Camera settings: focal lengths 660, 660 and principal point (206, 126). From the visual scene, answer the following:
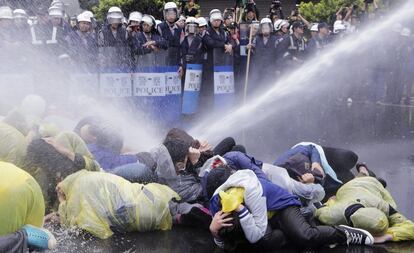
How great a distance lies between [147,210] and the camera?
19.3ft

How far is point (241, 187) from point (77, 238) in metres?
1.50

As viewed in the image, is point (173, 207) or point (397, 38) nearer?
point (173, 207)

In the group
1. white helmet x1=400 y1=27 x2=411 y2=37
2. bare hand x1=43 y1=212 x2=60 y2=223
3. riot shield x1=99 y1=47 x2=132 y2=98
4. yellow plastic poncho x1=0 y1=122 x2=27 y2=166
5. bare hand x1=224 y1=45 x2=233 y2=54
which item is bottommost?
bare hand x1=43 y1=212 x2=60 y2=223

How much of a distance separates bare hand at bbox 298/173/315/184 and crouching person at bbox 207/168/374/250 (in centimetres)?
65

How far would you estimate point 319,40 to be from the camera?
1541 centimetres

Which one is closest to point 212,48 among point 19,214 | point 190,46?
point 190,46

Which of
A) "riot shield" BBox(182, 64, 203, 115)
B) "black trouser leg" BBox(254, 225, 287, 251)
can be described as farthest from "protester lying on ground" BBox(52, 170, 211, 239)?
"riot shield" BBox(182, 64, 203, 115)

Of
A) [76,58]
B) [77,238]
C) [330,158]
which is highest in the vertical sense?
[76,58]

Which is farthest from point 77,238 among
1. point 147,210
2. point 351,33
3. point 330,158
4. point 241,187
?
point 351,33

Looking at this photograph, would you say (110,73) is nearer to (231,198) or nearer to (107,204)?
(107,204)

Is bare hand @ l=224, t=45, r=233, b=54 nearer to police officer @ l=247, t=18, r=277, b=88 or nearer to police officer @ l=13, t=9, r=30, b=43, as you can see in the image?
police officer @ l=247, t=18, r=277, b=88

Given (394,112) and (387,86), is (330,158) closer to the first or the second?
(394,112)

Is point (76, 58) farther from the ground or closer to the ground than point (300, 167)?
farther from the ground

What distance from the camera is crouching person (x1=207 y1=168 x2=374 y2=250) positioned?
5145 millimetres
